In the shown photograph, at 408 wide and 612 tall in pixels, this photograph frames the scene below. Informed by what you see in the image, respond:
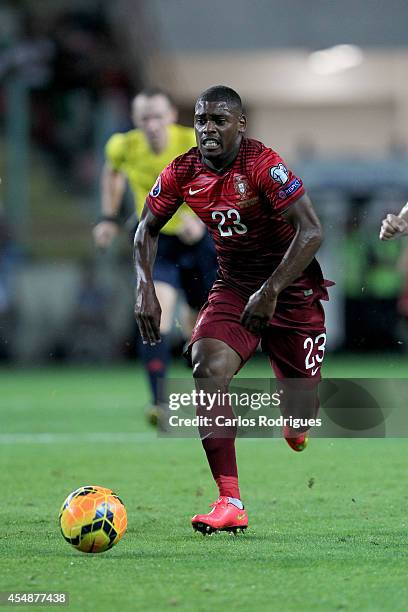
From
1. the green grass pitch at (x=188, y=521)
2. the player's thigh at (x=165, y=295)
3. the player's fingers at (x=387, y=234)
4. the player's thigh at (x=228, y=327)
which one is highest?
the player's fingers at (x=387, y=234)

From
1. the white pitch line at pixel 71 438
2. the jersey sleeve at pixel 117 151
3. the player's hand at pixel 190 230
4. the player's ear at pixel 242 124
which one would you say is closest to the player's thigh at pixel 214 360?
the player's ear at pixel 242 124

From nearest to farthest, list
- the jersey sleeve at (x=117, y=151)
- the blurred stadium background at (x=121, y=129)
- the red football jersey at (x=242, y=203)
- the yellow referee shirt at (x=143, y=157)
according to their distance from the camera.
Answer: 1. the red football jersey at (x=242, y=203)
2. the yellow referee shirt at (x=143, y=157)
3. the jersey sleeve at (x=117, y=151)
4. the blurred stadium background at (x=121, y=129)

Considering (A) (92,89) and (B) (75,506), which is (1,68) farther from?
(B) (75,506)

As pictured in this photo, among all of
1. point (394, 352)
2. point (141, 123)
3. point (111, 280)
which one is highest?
point (141, 123)

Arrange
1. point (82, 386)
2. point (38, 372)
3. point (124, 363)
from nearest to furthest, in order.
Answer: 1. point (82, 386)
2. point (38, 372)
3. point (124, 363)

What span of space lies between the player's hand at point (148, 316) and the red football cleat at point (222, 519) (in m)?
0.82

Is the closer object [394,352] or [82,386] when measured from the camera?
[82,386]

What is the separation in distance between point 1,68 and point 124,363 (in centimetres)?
520

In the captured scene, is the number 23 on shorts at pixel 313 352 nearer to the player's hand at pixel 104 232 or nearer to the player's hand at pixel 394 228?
the player's hand at pixel 394 228

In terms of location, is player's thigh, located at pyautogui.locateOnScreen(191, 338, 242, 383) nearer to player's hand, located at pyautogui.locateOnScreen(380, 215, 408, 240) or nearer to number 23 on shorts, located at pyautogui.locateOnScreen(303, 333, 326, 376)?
number 23 on shorts, located at pyautogui.locateOnScreen(303, 333, 326, 376)

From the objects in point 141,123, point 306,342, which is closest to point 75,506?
point 306,342

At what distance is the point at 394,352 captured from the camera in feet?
66.1

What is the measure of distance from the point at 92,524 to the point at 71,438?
4.95 metres

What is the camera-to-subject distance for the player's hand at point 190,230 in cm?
1012
